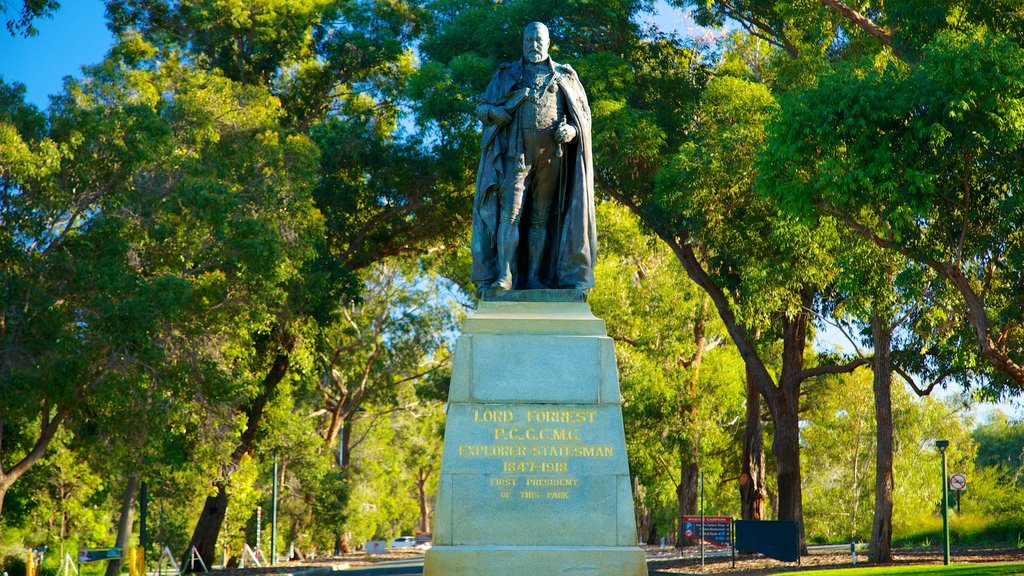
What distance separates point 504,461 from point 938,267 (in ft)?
39.4

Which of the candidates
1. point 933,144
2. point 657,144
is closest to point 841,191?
point 933,144

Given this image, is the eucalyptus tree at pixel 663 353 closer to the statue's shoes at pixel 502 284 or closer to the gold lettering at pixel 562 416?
the statue's shoes at pixel 502 284

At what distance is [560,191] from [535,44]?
1441 mm

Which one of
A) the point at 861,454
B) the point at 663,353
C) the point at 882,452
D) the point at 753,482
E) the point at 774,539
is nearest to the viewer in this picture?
the point at 882,452

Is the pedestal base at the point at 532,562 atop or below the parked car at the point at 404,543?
atop

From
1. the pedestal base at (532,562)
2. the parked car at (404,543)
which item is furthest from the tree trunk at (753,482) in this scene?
the parked car at (404,543)

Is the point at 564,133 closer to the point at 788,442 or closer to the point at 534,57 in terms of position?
the point at 534,57

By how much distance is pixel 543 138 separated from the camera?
39.4 feet

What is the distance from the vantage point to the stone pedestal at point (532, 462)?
33.3 feet

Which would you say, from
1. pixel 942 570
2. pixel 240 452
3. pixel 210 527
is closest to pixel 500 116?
pixel 942 570

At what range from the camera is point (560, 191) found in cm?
1219

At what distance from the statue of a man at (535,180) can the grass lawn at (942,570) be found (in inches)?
484

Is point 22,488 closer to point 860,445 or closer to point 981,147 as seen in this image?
point 981,147

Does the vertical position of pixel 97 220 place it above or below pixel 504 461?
above
